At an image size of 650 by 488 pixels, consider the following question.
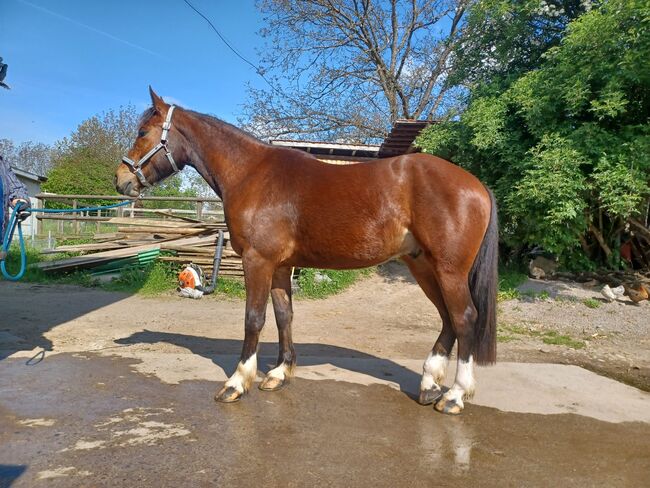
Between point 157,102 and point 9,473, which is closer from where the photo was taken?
point 9,473

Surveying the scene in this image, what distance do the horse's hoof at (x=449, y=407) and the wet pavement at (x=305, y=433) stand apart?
0.06 m

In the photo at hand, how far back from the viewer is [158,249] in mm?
10445

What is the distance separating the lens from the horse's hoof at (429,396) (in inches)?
140

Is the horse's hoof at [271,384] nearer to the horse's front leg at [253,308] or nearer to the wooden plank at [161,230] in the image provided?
the horse's front leg at [253,308]

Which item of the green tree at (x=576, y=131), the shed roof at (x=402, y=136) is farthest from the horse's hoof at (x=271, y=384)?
the shed roof at (x=402, y=136)

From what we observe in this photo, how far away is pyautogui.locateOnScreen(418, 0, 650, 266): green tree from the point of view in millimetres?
6750

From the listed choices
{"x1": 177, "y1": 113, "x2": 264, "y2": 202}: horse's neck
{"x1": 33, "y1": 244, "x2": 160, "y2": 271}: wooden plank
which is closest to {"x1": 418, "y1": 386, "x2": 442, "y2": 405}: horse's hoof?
{"x1": 177, "y1": 113, "x2": 264, "y2": 202}: horse's neck

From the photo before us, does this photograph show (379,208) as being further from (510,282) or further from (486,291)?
(510,282)

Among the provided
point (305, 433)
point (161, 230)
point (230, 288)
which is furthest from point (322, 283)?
point (305, 433)

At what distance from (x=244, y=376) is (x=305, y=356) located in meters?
1.53

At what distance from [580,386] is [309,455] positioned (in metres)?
2.75

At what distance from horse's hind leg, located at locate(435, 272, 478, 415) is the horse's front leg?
4.49 ft

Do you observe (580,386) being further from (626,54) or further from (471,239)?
(626,54)

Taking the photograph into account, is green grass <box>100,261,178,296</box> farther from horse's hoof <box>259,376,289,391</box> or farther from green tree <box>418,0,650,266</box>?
green tree <box>418,0,650,266</box>
